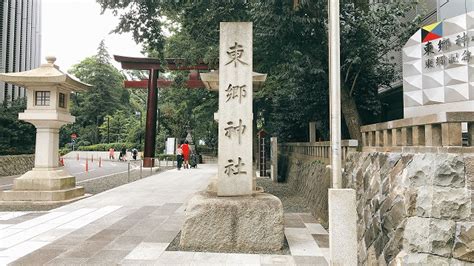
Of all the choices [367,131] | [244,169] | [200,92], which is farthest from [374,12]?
[200,92]

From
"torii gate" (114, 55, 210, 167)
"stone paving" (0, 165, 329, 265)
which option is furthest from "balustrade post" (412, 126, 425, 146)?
"torii gate" (114, 55, 210, 167)

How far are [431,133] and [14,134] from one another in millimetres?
24244

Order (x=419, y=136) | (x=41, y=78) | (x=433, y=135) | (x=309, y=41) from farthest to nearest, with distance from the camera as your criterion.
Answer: (x=41, y=78), (x=309, y=41), (x=419, y=136), (x=433, y=135)

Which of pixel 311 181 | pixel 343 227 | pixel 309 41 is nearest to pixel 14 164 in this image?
pixel 311 181

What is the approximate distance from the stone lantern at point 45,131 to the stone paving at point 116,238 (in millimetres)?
1073

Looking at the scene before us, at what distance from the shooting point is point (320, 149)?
1018 centimetres

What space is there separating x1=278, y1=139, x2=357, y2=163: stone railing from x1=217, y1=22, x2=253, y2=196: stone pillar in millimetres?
2457

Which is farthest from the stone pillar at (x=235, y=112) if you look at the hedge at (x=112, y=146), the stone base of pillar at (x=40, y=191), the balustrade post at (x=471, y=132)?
the hedge at (x=112, y=146)

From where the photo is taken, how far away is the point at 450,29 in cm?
847

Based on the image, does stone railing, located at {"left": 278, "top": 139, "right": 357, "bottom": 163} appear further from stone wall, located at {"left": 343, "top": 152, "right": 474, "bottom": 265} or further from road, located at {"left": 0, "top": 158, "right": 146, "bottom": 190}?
road, located at {"left": 0, "top": 158, "right": 146, "bottom": 190}

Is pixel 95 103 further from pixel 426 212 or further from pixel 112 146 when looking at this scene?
pixel 426 212

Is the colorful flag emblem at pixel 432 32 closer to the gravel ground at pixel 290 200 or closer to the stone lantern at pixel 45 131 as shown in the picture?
the gravel ground at pixel 290 200

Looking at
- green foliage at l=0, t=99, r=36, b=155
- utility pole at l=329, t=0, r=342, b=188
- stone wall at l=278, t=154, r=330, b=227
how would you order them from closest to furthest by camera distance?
1. utility pole at l=329, t=0, r=342, b=188
2. stone wall at l=278, t=154, r=330, b=227
3. green foliage at l=0, t=99, r=36, b=155

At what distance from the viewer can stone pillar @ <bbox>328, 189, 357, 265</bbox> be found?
3.75m
